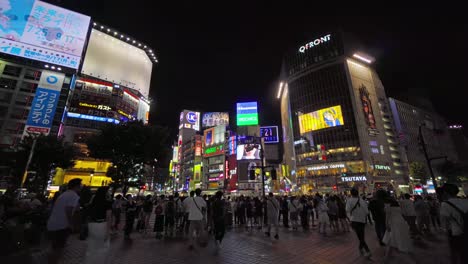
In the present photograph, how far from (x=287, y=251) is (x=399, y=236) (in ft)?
10.9

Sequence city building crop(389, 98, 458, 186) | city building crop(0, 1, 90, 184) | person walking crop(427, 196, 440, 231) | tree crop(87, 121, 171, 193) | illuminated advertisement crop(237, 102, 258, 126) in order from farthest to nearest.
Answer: city building crop(389, 98, 458, 186) → illuminated advertisement crop(237, 102, 258, 126) → city building crop(0, 1, 90, 184) → tree crop(87, 121, 171, 193) → person walking crop(427, 196, 440, 231)

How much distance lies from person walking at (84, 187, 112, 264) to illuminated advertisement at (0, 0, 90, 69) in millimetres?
56824

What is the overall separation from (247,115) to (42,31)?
5717cm

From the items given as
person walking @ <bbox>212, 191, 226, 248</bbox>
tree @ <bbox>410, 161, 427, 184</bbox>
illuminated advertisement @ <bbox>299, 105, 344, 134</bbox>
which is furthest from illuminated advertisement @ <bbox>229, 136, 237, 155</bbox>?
person walking @ <bbox>212, 191, 226, 248</bbox>

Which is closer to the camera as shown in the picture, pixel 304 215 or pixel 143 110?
pixel 304 215

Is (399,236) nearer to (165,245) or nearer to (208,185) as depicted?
(165,245)

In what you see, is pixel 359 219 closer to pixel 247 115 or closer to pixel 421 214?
pixel 421 214

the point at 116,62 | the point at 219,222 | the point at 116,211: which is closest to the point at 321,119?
the point at 116,62

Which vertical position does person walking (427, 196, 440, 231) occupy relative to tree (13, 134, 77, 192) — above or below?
below

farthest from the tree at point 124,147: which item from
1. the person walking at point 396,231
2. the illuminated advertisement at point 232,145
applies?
the illuminated advertisement at point 232,145

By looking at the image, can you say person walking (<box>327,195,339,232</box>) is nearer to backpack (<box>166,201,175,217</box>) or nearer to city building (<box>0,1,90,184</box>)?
backpack (<box>166,201,175,217</box>)

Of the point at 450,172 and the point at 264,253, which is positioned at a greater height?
the point at 450,172

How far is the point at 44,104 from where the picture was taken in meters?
42.6

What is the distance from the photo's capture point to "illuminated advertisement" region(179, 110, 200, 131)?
93.1 meters
